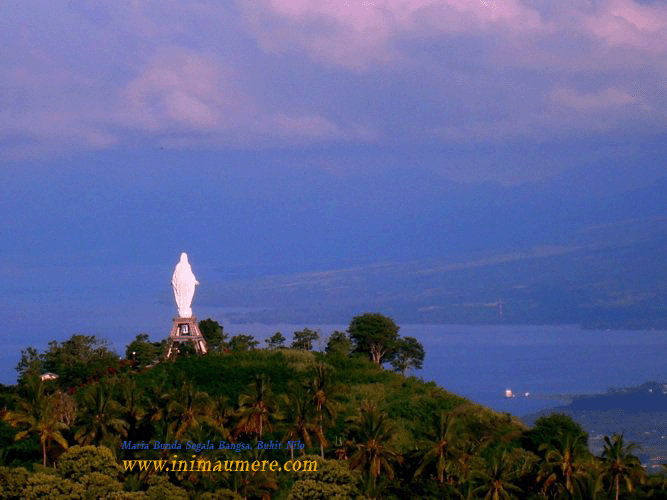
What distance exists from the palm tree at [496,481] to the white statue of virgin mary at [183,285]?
33431 millimetres

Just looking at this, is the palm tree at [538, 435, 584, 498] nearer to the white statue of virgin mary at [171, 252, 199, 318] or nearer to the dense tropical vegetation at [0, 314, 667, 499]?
the dense tropical vegetation at [0, 314, 667, 499]

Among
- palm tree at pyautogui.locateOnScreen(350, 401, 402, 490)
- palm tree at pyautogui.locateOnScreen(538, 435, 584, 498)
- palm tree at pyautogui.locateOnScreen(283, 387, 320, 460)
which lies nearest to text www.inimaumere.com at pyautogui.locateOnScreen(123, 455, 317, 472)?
palm tree at pyautogui.locateOnScreen(350, 401, 402, 490)

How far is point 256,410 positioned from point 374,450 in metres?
8.32

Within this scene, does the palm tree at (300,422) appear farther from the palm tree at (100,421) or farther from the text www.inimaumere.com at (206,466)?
the palm tree at (100,421)

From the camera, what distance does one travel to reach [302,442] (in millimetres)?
68750

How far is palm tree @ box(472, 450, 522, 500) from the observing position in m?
57.9

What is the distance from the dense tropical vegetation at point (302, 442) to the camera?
5969 centimetres

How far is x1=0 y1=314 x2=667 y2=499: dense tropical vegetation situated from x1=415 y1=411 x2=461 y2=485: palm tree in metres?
0.08

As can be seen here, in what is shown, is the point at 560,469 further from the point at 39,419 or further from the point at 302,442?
the point at 39,419

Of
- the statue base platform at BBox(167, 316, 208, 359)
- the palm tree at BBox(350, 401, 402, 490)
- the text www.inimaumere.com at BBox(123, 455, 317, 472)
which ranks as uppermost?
the statue base platform at BBox(167, 316, 208, 359)

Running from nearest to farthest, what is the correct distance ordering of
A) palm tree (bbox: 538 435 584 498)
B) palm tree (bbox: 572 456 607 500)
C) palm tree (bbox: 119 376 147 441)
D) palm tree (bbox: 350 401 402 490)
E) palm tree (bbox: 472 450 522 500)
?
1. palm tree (bbox: 572 456 607 500)
2. palm tree (bbox: 472 450 522 500)
3. palm tree (bbox: 538 435 584 498)
4. palm tree (bbox: 350 401 402 490)
5. palm tree (bbox: 119 376 147 441)

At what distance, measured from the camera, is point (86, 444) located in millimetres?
65125

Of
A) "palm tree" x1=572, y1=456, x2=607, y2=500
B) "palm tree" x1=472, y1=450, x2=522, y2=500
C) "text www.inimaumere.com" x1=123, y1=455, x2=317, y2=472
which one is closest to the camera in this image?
"palm tree" x1=572, y1=456, x2=607, y2=500

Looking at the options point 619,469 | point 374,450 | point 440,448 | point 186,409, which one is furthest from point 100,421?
point 619,469
